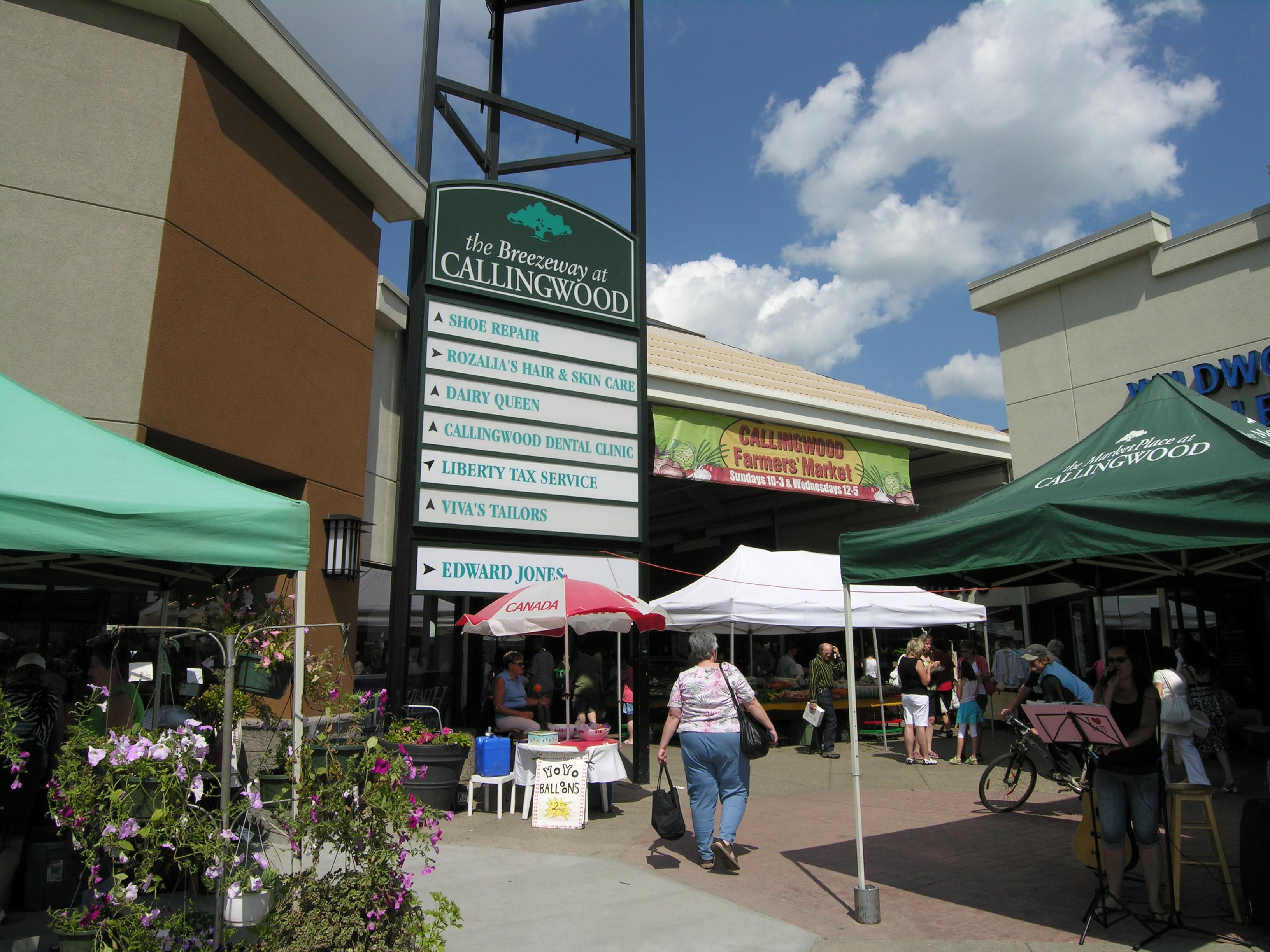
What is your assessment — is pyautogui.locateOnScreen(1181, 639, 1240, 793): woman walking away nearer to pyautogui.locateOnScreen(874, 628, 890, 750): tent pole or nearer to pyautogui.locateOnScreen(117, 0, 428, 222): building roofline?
pyautogui.locateOnScreen(874, 628, 890, 750): tent pole

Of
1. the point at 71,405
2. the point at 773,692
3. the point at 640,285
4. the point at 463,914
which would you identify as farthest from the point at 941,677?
the point at 71,405

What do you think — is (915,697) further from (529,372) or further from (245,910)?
(245,910)

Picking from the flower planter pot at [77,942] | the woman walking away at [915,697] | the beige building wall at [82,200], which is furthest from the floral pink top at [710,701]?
the woman walking away at [915,697]

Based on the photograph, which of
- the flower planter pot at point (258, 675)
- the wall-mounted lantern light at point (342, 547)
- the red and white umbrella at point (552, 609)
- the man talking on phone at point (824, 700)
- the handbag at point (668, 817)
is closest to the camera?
the handbag at point (668, 817)

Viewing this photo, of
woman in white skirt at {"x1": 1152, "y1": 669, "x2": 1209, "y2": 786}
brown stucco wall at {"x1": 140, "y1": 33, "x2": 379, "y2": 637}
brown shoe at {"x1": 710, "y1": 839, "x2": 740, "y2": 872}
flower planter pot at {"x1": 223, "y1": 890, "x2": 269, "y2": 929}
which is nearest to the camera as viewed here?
flower planter pot at {"x1": 223, "y1": 890, "x2": 269, "y2": 929}

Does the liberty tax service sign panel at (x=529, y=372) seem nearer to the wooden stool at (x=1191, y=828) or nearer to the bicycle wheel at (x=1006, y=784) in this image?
the bicycle wheel at (x=1006, y=784)

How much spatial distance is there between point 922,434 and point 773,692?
6.64m

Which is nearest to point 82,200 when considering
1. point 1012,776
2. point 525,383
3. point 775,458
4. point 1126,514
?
point 525,383

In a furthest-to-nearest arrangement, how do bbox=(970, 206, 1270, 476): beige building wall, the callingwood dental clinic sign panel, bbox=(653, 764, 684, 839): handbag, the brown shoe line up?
bbox=(970, 206, 1270, 476): beige building wall, the callingwood dental clinic sign panel, bbox=(653, 764, 684, 839): handbag, the brown shoe

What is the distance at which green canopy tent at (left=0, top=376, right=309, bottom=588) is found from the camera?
161 inches

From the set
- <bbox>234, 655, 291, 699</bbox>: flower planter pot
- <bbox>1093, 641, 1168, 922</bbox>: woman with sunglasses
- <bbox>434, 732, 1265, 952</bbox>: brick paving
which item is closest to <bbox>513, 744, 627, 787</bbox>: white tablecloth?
<bbox>434, 732, 1265, 952</bbox>: brick paving

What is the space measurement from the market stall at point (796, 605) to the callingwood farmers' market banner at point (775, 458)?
161 cm

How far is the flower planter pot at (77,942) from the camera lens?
3.82 metres

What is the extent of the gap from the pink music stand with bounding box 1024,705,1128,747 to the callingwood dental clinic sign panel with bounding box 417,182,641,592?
6110mm
